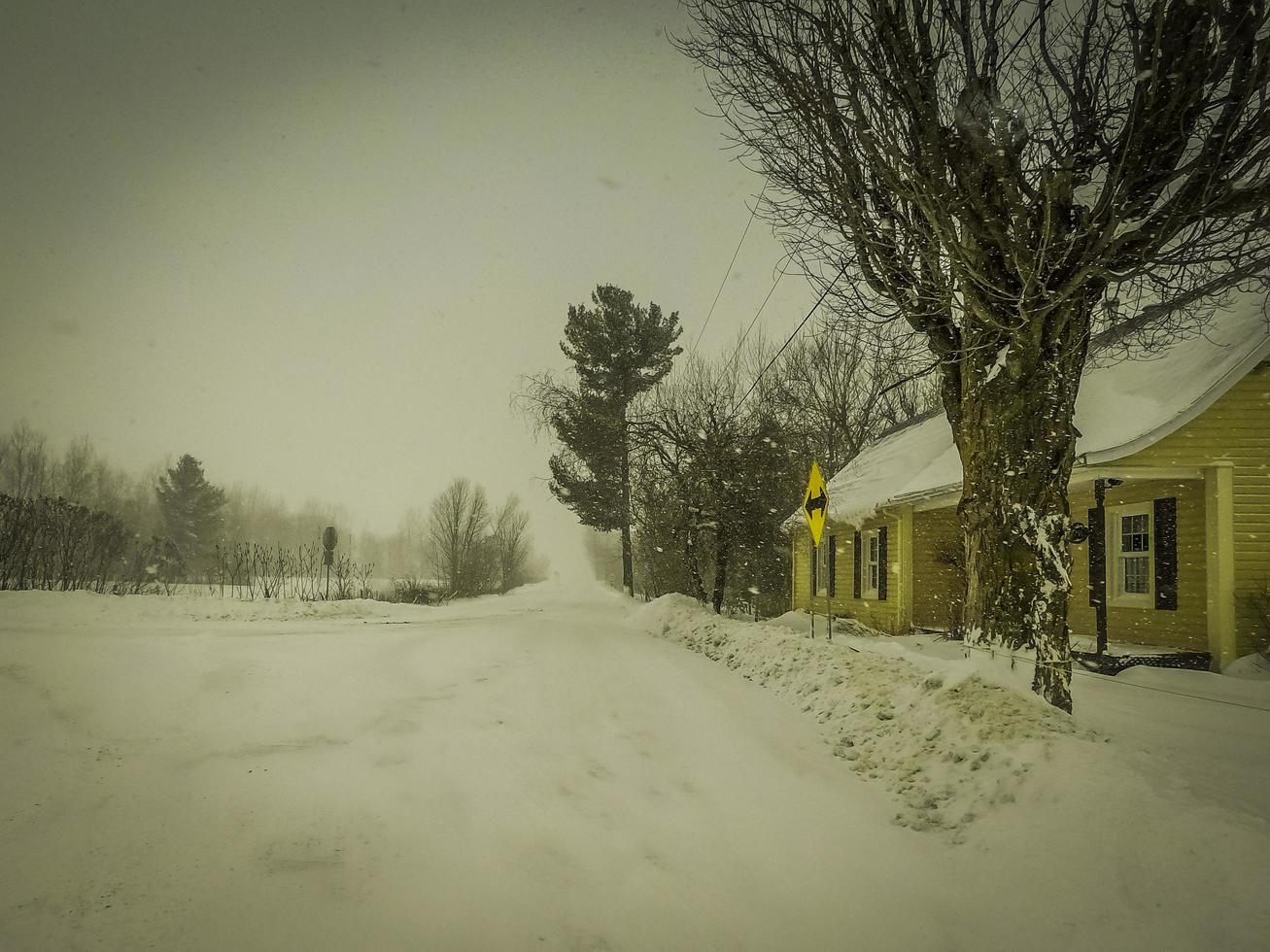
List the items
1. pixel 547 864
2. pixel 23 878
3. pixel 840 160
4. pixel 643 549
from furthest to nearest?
pixel 643 549
pixel 840 160
pixel 547 864
pixel 23 878

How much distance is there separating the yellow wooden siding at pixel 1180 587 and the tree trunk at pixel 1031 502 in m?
4.28

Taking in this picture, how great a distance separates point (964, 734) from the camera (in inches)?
169

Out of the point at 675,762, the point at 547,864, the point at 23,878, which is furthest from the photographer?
the point at 675,762

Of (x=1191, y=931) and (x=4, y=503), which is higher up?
(x=4, y=503)

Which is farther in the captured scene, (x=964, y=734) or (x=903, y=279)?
(x=903, y=279)

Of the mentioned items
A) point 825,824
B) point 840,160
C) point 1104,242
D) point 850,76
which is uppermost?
point 850,76

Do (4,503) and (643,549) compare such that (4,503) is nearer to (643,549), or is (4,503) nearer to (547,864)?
(547,864)

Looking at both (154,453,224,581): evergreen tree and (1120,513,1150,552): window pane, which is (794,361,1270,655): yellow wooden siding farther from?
(154,453,224,581): evergreen tree

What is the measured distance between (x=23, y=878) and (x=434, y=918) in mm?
1813

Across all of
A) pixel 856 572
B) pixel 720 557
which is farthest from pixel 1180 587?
pixel 720 557

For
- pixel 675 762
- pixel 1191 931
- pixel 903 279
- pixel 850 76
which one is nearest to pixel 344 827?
pixel 675 762

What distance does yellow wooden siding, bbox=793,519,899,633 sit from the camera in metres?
14.3

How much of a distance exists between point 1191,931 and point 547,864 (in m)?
2.87

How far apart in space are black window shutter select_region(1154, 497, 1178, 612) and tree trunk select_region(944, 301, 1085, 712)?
21.0 ft
